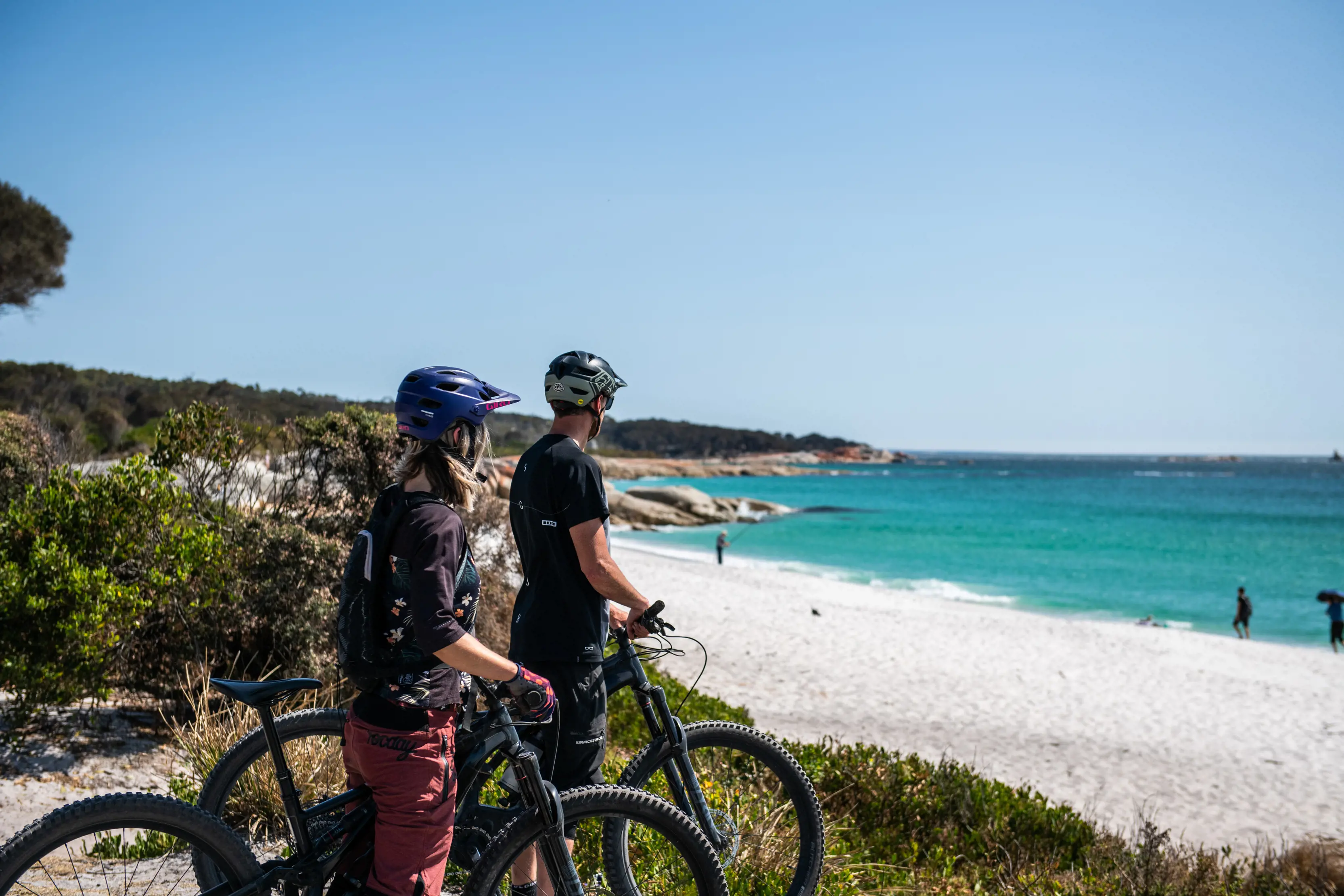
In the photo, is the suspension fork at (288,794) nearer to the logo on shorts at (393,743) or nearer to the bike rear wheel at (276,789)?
the logo on shorts at (393,743)

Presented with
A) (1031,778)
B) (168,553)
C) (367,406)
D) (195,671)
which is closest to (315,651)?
(195,671)

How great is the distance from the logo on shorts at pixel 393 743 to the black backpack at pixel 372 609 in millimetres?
163

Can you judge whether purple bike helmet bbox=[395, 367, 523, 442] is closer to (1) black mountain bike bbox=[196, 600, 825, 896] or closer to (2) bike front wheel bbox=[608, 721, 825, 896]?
(1) black mountain bike bbox=[196, 600, 825, 896]

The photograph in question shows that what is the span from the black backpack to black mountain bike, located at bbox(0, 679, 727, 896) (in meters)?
0.26

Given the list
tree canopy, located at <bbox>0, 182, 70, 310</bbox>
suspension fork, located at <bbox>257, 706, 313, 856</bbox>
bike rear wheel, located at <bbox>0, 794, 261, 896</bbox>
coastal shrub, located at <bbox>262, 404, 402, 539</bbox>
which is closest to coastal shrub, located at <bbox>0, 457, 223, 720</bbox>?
coastal shrub, located at <bbox>262, 404, 402, 539</bbox>

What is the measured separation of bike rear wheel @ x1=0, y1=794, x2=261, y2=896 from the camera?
233cm

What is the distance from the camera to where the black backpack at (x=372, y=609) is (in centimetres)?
253

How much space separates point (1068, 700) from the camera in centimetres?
1429

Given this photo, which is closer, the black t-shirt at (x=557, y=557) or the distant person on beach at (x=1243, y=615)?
the black t-shirt at (x=557, y=557)

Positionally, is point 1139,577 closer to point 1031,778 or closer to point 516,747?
point 1031,778

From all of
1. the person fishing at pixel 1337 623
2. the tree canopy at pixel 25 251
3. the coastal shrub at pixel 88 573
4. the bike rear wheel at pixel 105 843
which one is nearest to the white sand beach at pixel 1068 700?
the person fishing at pixel 1337 623

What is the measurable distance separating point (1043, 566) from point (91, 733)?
38730mm

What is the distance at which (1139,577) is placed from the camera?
36281 mm

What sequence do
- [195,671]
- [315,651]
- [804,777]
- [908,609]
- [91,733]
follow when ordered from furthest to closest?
1. [908,609]
2. [315,651]
3. [195,671]
4. [91,733]
5. [804,777]
